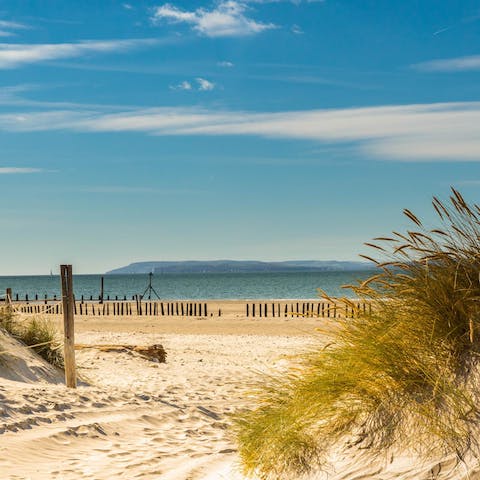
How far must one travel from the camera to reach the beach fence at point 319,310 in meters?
5.34

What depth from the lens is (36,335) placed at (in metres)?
12.6

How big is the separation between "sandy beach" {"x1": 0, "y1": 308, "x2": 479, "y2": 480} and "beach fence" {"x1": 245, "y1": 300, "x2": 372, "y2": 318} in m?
0.40

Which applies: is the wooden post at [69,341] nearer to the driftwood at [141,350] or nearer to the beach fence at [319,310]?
the beach fence at [319,310]

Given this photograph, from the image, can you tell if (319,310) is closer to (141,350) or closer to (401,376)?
(401,376)

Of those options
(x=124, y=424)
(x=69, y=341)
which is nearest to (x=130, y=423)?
(x=124, y=424)

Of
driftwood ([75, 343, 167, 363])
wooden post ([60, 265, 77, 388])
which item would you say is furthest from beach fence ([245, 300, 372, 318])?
wooden post ([60, 265, 77, 388])

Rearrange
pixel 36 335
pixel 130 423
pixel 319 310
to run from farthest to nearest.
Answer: pixel 36 335 → pixel 319 310 → pixel 130 423

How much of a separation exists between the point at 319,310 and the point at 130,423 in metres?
3.22

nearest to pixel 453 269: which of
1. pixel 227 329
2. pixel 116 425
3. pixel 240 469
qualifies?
pixel 240 469

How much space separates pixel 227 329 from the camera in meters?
32.5

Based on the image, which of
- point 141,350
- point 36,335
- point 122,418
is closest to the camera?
point 122,418

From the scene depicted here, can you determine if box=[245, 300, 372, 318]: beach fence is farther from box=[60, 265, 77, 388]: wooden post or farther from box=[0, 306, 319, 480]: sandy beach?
box=[60, 265, 77, 388]: wooden post

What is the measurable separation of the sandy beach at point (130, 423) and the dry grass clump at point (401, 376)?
20 centimetres

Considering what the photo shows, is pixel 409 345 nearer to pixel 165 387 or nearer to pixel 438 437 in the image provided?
pixel 438 437
